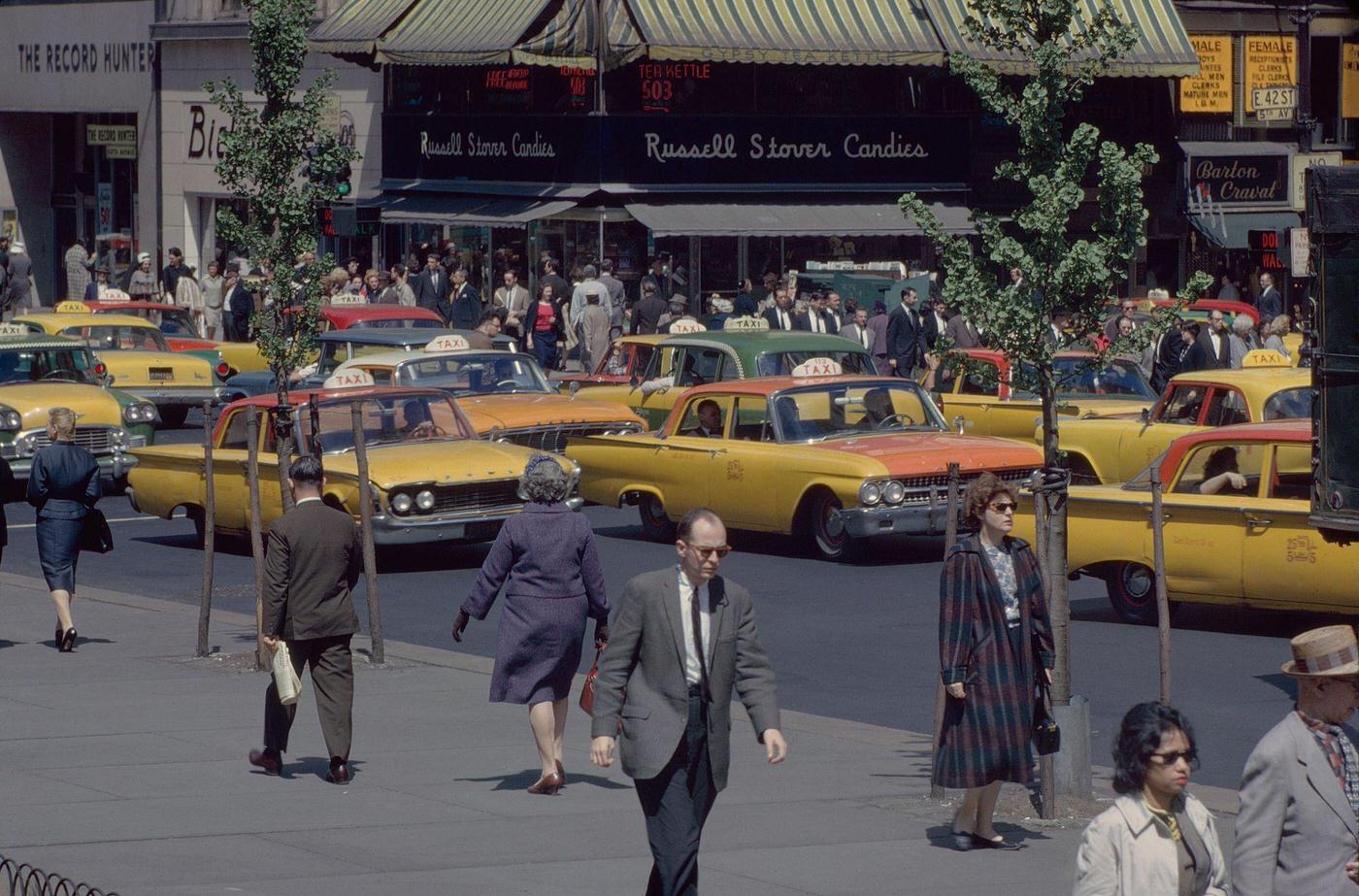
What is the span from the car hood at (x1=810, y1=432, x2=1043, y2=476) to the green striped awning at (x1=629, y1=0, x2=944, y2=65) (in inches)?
732

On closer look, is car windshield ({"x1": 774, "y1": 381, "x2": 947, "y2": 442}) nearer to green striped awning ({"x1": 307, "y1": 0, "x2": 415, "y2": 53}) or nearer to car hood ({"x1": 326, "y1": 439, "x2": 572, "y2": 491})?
car hood ({"x1": 326, "y1": 439, "x2": 572, "y2": 491})

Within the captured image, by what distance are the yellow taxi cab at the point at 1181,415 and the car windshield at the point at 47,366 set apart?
1115cm

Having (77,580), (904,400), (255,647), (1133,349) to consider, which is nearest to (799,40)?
(904,400)

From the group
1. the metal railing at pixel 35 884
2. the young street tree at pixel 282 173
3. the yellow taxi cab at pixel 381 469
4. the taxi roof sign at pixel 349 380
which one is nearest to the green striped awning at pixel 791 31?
the taxi roof sign at pixel 349 380

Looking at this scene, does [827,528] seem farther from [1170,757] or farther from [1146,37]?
[1146,37]

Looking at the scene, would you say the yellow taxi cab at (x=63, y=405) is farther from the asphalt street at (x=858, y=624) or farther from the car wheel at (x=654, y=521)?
the car wheel at (x=654, y=521)

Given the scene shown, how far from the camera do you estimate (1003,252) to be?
435 inches

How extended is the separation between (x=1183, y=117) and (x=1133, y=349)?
33.3 metres

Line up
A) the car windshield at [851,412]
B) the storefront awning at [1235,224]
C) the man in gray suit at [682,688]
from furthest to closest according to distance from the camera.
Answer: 1. the storefront awning at [1235,224]
2. the car windshield at [851,412]
3. the man in gray suit at [682,688]

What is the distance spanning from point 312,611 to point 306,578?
160mm

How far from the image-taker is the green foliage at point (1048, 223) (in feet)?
35.6

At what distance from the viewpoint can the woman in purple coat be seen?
10.3 m

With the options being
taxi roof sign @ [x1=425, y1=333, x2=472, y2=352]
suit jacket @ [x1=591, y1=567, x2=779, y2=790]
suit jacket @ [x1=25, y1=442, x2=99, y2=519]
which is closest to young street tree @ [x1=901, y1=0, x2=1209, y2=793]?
suit jacket @ [x1=591, y1=567, x2=779, y2=790]

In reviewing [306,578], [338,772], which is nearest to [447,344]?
[306,578]
